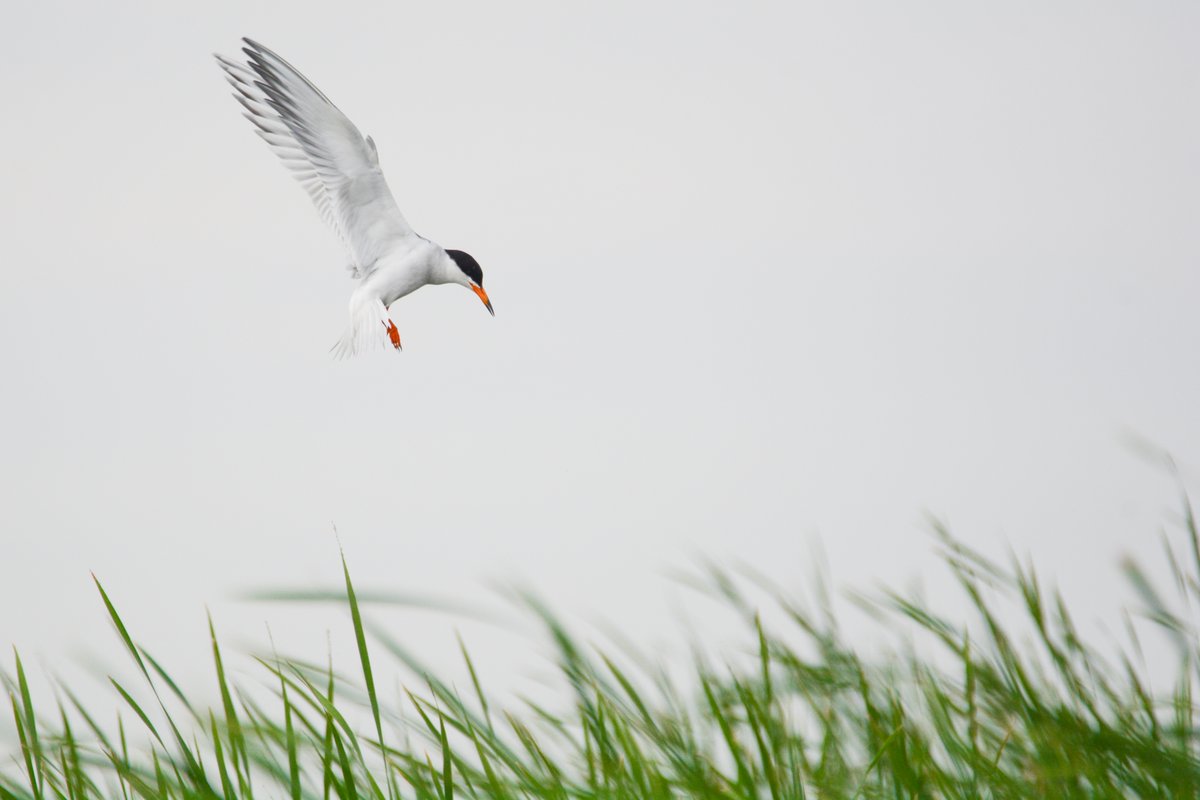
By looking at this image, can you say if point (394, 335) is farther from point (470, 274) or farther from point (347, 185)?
point (470, 274)

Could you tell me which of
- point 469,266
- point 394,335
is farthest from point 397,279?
point 469,266

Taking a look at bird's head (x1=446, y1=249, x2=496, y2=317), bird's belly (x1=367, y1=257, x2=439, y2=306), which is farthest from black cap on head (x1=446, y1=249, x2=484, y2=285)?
bird's belly (x1=367, y1=257, x2=439, y2=306)

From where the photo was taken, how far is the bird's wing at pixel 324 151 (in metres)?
4.15

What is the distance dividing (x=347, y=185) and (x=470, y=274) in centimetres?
116

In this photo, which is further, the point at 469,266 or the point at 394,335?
the point at 469,266

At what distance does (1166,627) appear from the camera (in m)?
1.52

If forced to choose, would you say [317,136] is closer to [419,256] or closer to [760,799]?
[419,256]

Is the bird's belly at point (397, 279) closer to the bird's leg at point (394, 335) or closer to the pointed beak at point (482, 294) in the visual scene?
the bird's leg at point (394, 335)

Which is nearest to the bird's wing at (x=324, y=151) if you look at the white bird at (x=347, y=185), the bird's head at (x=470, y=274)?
the white bird at (x=347, y=185)

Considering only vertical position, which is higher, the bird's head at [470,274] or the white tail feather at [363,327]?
the bird's head at [470,274]

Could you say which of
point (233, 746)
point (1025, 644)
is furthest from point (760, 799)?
point (233, 746)

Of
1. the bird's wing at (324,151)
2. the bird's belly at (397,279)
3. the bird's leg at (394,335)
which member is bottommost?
the bird's leg at (394,335)

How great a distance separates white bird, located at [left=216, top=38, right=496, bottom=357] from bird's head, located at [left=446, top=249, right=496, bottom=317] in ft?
2.44

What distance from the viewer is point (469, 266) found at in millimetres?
5461
